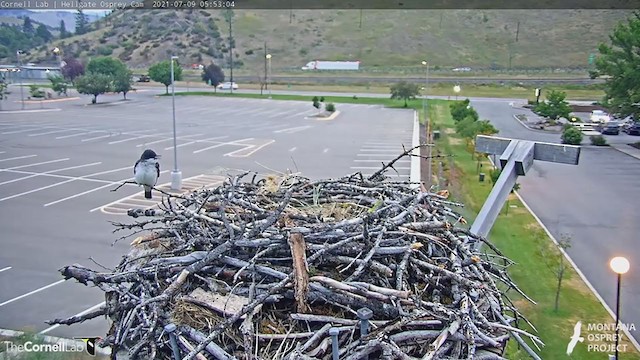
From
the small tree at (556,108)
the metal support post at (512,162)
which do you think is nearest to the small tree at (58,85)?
the small tree at (556,108)

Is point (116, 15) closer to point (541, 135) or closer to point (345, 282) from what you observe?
point (541, 135)

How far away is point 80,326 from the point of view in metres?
11.1

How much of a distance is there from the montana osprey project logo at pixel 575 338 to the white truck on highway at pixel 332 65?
69.6m

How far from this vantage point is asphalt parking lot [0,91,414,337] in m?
13.2

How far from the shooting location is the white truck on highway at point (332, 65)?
79.2 meters

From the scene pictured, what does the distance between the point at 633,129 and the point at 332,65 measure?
1951 inches

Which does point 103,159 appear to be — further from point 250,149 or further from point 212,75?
point 212,75

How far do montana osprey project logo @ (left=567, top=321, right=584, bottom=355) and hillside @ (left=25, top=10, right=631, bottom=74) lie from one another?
238 feet

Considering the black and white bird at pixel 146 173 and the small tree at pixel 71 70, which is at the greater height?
the small tree at pixel 71 70

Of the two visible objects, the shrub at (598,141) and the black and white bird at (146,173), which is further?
the shrub at (598,141)

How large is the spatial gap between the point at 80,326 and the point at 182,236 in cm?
626

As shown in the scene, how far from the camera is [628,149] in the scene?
3175cm

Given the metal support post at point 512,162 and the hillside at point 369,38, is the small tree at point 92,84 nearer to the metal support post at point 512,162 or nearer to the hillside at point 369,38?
the hillside at point 369,38

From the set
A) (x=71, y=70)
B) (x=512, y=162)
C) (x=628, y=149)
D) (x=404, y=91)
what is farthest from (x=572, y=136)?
(x=71, y=70)
